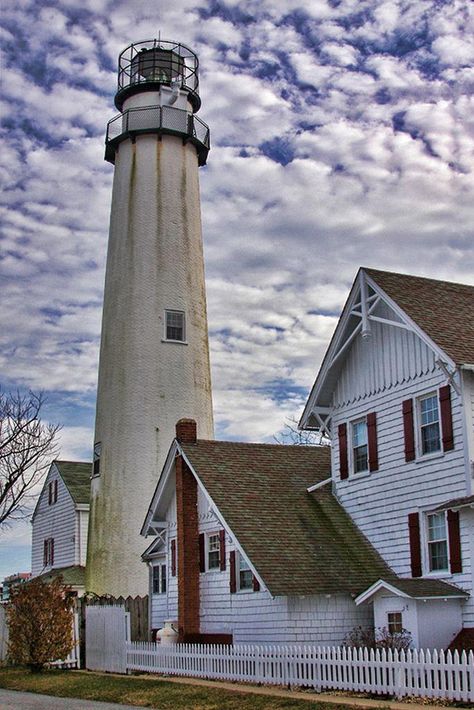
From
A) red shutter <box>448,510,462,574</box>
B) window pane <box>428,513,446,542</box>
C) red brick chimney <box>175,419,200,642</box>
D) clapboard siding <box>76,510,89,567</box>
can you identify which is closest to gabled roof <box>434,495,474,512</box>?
red shutter <box>448,510,462,574</box>

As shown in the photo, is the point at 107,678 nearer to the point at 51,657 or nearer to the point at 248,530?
the point at 51,657

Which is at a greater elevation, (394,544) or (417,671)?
(394,544)

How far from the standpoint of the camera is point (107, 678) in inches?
894

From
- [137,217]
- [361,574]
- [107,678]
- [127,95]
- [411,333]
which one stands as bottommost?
[107,678]

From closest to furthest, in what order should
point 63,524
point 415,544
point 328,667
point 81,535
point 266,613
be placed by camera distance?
point 328,667
point 415,544
point 266,613
point 81,535
point 63,524

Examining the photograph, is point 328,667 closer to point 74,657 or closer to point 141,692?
point 141,692

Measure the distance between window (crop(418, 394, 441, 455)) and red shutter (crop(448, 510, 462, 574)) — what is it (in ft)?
5.56

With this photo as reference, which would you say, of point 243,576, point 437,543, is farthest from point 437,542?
point 243,576

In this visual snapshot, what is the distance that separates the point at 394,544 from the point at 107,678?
7651 mm

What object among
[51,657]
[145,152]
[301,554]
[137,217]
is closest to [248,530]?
[301,554]

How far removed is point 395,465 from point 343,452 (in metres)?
2.56

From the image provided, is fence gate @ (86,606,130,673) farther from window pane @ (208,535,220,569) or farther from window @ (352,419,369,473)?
window @ (352,419,369,473)

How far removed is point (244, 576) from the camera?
954 inches

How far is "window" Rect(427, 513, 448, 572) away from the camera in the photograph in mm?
21297
